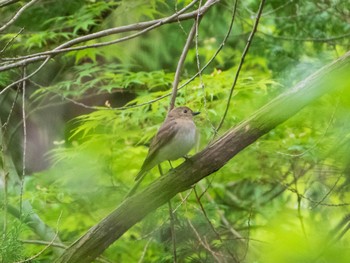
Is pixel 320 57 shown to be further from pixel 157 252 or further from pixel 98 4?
pixel 157 252

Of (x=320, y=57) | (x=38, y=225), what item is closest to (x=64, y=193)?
(x=38, y=225)

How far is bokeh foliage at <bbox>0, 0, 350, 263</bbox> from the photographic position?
136 inches

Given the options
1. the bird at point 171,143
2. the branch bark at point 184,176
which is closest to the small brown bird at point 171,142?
the bird at point 171,143

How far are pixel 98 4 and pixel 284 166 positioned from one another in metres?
1.92

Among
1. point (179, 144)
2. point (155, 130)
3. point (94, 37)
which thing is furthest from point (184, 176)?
point (155, 130)

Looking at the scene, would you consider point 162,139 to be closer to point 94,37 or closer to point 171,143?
point 171,143

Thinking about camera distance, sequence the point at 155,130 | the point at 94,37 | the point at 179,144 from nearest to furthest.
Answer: the point at 94,37, the point at 179,144, the point at 155,130

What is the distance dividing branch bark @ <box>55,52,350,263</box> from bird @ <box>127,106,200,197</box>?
26 centimetres

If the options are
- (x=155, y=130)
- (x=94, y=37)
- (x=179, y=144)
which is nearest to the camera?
(x=94, y=37)

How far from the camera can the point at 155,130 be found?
388 cm

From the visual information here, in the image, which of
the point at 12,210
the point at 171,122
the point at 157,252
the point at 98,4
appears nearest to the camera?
the point at 171,122

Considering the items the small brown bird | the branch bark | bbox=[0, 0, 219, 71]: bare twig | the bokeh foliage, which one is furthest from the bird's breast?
bbox=[0, 0, 219, 71]: bare twig

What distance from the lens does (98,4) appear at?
4809 millimetres

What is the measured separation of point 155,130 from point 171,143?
3.17ft
